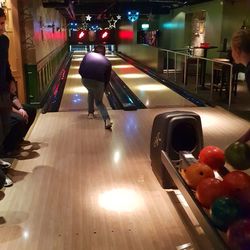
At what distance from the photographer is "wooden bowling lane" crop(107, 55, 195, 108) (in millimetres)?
7578

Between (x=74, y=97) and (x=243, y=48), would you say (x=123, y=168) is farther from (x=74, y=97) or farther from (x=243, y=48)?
(x=74, y=97)

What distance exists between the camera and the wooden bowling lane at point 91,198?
2.64m

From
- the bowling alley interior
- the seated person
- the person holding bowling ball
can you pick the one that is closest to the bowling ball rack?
the bowling alley interior

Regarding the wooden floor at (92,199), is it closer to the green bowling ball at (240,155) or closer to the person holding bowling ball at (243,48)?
the green bowling ball at (240,155)

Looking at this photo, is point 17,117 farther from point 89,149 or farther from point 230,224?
point 230,224

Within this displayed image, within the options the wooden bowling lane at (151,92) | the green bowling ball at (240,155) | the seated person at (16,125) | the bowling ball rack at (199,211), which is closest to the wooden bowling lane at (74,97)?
the wooden bowling lane at (151,92)

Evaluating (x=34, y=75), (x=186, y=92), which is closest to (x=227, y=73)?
(x=186, y=92)

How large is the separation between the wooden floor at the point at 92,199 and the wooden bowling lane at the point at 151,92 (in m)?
2.30

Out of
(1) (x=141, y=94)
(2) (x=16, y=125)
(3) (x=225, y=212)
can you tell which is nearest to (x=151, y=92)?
(1) (x=141, y=94)

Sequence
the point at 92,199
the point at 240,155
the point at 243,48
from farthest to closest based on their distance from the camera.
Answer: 1. the point at 92,199
2. the point at 240,155
3. the point at 243,48

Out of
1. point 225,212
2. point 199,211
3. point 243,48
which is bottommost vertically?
point 199,211

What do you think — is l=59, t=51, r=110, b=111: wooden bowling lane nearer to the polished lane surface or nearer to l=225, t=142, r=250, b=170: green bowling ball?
the polished lane surface

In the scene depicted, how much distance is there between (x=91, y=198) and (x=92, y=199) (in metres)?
0.02

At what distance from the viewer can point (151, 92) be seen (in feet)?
29.0
